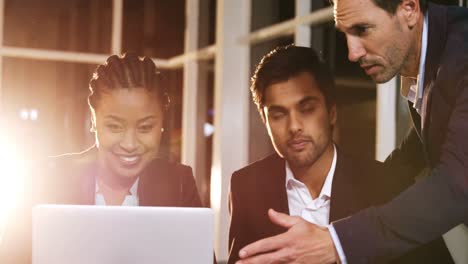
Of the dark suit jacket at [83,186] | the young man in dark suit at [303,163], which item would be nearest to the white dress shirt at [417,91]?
the young man in dark suit at [303,163]

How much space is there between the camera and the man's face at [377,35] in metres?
1.49

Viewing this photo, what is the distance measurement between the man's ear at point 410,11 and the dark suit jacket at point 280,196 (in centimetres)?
44

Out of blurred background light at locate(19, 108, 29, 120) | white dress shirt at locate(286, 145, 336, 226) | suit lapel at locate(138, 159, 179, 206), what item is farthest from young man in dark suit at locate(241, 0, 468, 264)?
blurred background light at locate(19, 108, 29, 120)

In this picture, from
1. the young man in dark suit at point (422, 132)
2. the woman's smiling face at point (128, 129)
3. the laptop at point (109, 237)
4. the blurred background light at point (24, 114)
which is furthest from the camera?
the blurred background light at point (24, 114)

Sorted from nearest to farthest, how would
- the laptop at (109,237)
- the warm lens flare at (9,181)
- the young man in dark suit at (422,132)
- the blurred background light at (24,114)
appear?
1. the laptop at (109,237)
2. the young man in dark suit at (422,132)
3. the warm lens flare at (9,181)
4. the blurred background light at (24,114)

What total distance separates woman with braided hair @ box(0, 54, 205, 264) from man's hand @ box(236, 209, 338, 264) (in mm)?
519

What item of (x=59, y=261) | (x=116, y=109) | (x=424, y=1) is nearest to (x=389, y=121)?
(x=424, y=1)

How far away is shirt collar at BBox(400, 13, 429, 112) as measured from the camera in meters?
1.46

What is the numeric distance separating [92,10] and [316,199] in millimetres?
1861

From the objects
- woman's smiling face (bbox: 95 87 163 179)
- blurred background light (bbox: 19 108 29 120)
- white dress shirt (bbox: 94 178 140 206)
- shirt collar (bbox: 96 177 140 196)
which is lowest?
white dress shirt (bbox: 94 178 140 206)

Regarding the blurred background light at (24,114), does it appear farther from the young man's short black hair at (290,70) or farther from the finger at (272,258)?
the finger at (272,258)

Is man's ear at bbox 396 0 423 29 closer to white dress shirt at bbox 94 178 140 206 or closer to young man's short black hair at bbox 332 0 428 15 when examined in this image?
young man's short black hair at bbox 332 0 428 15

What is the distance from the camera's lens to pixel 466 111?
1.28 meters

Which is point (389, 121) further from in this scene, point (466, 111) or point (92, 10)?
point (92, 10)
